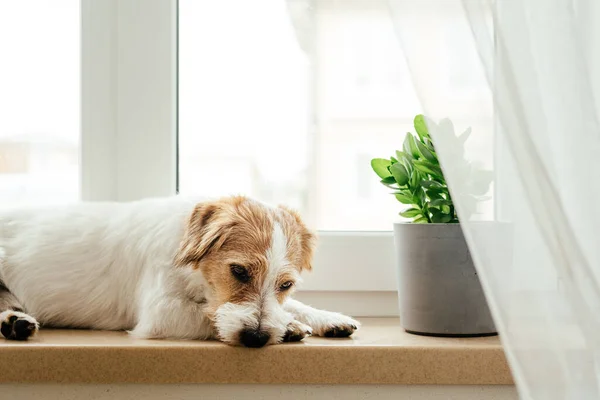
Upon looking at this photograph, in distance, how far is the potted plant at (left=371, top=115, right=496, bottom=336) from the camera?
1.39m

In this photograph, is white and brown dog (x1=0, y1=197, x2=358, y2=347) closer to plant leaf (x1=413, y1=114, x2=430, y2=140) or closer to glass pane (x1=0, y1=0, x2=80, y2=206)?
glass pane (x1=0, y1=0, x2=80, y2=206)

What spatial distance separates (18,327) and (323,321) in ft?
1.83

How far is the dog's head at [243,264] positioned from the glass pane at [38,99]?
1.69 feet

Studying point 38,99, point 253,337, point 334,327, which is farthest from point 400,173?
point 38,99

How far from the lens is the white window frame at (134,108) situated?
5.50 ft

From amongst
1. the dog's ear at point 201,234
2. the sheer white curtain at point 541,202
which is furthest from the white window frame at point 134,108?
the sheer white curtain at point 541,202

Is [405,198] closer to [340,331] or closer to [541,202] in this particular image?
[340,331]

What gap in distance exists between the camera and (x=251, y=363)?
1256 millimetres

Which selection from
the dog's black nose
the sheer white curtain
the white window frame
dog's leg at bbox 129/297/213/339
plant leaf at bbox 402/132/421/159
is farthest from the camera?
the white window frame

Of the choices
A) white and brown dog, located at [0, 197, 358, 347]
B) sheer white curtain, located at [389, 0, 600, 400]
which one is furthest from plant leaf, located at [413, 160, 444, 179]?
sheer white curtain, located at [389, 0, 600, 400]

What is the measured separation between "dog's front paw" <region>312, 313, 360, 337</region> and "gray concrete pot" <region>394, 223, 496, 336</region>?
0.14 m

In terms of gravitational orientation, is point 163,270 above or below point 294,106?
below

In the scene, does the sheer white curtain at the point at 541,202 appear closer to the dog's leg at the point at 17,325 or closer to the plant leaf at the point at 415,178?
the plant leaf at the point at 415,178

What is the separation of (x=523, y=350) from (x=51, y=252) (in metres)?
0.95
